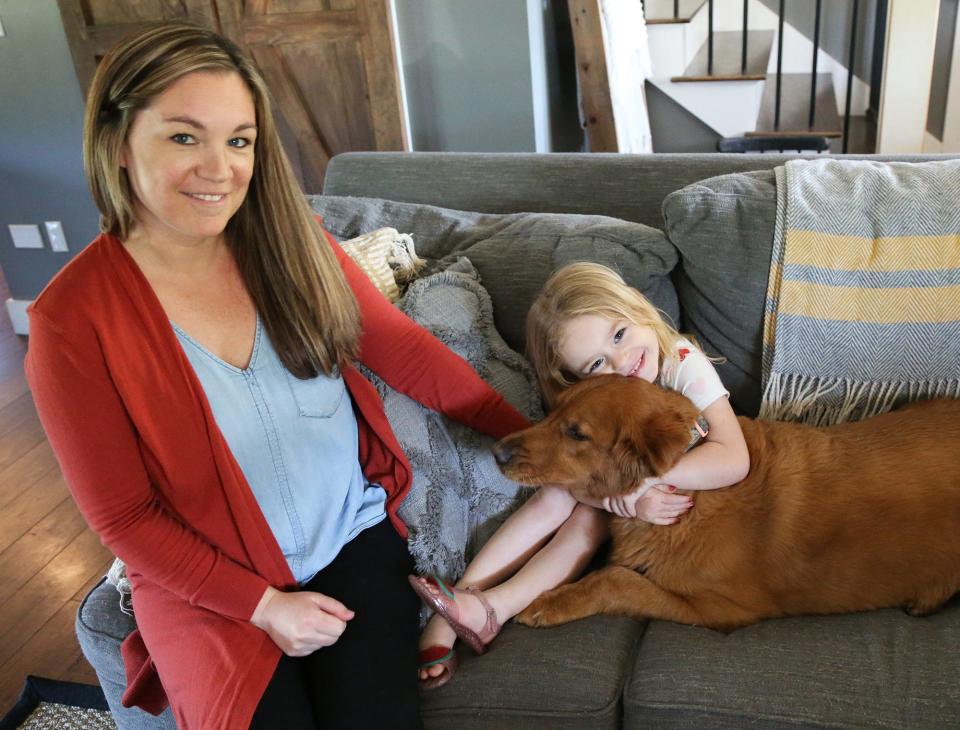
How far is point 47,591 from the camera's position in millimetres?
2604

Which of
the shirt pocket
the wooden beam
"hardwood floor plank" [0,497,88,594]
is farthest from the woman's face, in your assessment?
the wooden beam

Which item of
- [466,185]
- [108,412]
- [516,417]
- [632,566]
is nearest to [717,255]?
[516,417]

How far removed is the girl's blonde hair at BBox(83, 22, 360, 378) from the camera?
4.29ft

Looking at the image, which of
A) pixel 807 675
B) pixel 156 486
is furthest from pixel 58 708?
pixel 807 675

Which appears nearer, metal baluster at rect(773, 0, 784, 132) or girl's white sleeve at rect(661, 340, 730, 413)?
girl's white sleeve at rect(661, 340, 730, 413)

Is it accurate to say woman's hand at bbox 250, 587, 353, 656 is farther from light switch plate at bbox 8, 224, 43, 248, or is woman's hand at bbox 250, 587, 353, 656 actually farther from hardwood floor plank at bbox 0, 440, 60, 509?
light switch plate at bbox 8, 224, 43, 248

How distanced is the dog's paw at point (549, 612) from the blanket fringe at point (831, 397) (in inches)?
22.7

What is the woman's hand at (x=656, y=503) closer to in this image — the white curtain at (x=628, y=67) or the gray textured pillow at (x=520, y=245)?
the gray textured pillow at (x=520, y=245)

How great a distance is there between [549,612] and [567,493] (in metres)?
0.25

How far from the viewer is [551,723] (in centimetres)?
140

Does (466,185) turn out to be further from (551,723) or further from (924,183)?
(551,723)

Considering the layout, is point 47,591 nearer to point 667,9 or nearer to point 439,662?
point 439,662

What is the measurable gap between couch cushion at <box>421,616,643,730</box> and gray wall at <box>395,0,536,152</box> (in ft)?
8.56

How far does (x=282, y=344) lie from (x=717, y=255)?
883mm
